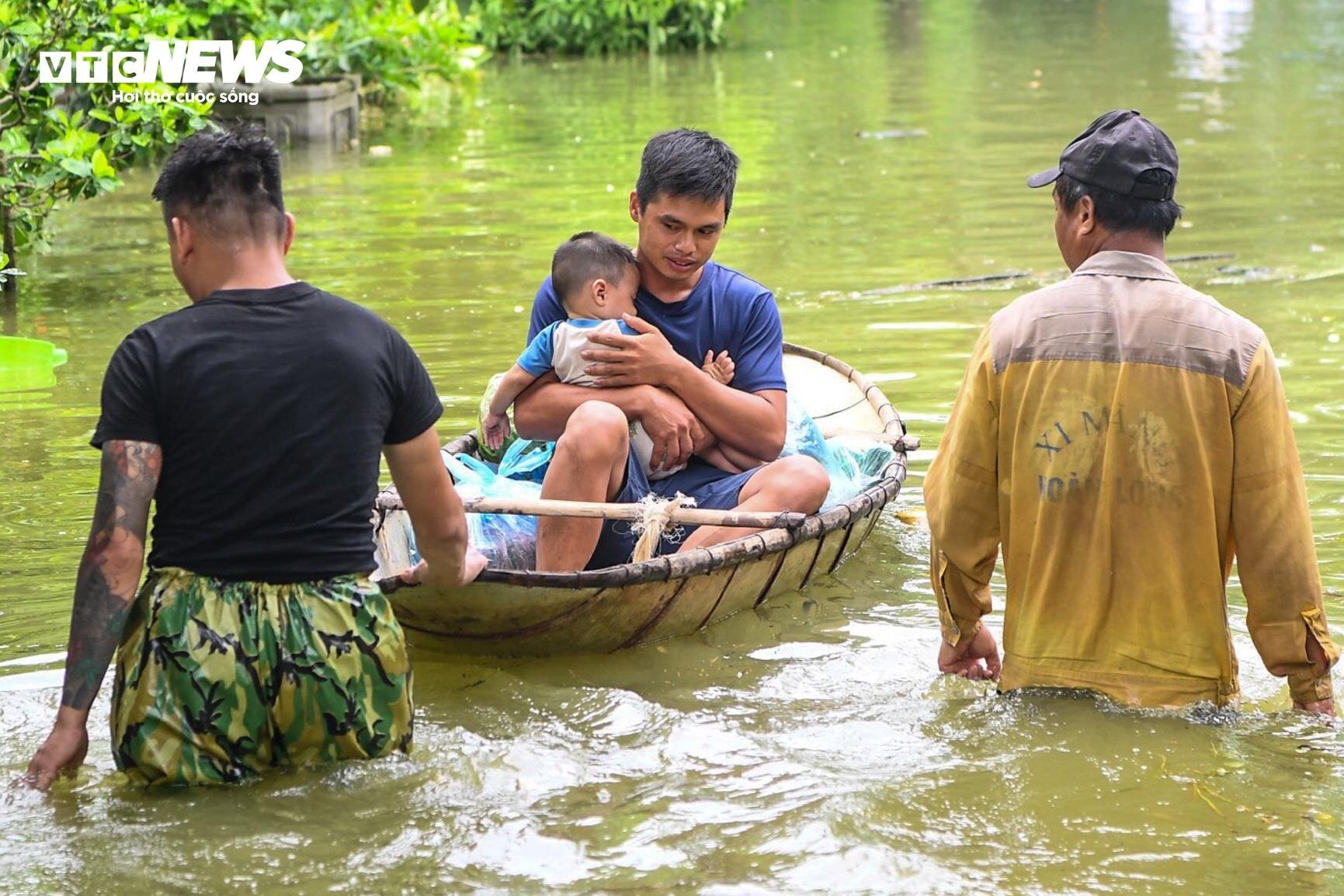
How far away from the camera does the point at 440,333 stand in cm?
863

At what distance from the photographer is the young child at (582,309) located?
4.87 meters

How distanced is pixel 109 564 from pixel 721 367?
90.2 inches

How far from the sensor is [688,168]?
4723 mm

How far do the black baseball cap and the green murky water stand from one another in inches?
48.2

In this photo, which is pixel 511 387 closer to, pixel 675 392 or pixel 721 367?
pixel 675 392

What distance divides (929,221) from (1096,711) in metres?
7.90

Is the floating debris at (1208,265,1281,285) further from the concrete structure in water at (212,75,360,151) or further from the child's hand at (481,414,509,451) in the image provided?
the concrete structure in water at (212,75,360,151)

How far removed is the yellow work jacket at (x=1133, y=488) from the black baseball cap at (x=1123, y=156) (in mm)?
161

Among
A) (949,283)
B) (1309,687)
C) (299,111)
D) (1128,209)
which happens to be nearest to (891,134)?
(299,111)

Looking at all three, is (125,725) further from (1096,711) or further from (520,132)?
(520,132)

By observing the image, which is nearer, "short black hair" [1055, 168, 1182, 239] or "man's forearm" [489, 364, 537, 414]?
"short black hair" [1055, 168, 1182, 239]

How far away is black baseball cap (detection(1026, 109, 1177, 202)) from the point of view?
3.52 metres

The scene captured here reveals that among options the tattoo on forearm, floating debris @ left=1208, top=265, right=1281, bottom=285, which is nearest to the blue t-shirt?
the tattoo on forearm

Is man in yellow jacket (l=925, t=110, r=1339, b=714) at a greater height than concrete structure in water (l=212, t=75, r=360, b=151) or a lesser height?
lesser
